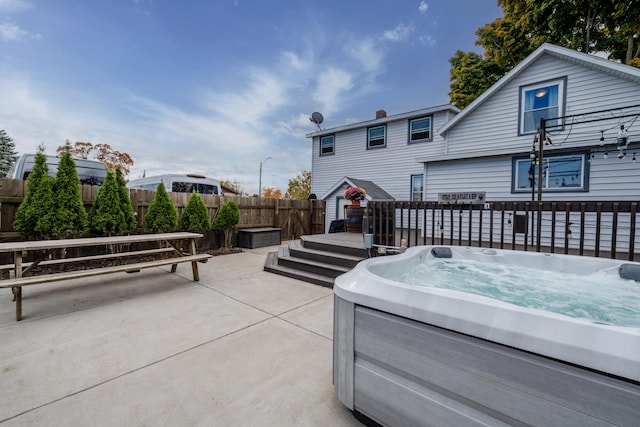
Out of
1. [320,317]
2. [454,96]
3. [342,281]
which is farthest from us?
[454,96]

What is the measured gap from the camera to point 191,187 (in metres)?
9.11

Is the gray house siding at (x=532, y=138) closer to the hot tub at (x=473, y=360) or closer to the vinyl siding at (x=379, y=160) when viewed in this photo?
the vinyl siding at (x=379, y=160)

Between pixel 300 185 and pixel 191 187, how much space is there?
15.3 m

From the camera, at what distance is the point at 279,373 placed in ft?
6.65

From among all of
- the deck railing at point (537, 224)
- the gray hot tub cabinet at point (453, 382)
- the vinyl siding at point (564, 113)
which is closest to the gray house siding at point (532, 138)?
the vinyl siding at point (564, 113)

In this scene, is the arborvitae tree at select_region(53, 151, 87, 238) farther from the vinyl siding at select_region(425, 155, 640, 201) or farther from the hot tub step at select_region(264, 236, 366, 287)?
the vinyl siding at select_region(425, 155, 640, 201)

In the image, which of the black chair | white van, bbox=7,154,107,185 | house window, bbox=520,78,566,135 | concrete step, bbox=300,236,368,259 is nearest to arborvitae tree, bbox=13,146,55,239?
white van, bbox=7,154,107,185

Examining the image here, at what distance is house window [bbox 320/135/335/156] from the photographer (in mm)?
12328

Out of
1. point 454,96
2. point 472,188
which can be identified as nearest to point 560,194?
point 472,188

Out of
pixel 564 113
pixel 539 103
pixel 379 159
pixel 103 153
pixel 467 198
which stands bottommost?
pixel 467 198

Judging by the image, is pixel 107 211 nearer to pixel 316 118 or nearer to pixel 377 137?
pixel 377 137

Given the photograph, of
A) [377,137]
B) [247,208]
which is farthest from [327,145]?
[247,208]

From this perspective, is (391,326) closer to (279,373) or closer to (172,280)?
(279,373)

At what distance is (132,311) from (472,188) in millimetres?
8178
